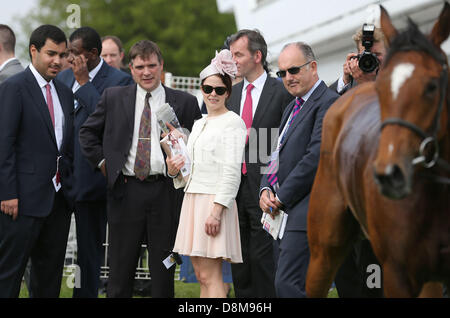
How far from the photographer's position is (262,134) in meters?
6.54

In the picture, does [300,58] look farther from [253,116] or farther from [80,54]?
[80,54]

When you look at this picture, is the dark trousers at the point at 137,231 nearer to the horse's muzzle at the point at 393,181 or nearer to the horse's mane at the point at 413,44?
the horse's mane at the point at 413,44

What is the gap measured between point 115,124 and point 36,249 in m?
1.29

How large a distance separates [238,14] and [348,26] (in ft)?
25.1

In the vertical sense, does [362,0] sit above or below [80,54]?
above

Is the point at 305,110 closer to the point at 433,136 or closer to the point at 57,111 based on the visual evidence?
the point at 433,136

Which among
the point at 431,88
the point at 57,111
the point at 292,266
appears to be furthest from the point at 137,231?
the point at 431,88

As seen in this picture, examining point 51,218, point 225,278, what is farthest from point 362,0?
point 51,218

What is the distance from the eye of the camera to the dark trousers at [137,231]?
6.12 meters

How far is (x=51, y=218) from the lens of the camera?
623cm

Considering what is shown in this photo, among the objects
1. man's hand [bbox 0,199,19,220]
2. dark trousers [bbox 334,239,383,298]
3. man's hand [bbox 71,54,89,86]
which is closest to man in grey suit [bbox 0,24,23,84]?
man's hand [bbox 71,54,89,86]

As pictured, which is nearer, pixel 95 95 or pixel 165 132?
pixel 165 132

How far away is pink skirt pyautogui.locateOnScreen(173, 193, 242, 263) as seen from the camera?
5.58 m

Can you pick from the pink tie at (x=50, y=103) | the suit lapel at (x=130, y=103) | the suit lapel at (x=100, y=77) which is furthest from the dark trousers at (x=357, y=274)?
the suit lapel at (x=100, y=77)
